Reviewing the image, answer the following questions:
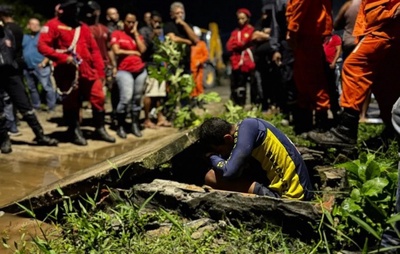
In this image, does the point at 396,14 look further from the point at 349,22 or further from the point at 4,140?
the point at 4,140

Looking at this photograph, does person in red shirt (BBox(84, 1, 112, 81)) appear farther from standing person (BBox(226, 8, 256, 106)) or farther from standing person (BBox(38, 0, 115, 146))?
standing person (BBox(226, 8, 256, 106))

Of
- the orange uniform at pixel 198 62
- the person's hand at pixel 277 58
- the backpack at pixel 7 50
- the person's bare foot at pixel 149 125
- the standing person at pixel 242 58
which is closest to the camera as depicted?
the backpack at pixel 7 50

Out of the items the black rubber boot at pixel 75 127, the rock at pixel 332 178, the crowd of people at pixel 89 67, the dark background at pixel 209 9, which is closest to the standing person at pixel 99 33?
the crowd of people at pixel 89 67

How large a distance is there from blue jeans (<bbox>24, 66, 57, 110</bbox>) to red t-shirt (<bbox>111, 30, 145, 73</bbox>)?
2818 millimetres

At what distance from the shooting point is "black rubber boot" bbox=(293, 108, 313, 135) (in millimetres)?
5594

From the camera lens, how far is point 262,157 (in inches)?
143

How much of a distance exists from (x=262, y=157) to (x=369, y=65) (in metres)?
1.34

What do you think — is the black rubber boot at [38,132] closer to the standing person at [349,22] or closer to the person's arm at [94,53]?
the person's arm at [94,53]

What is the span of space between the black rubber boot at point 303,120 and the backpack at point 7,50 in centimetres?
385

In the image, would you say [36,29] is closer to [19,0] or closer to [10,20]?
[10,20]

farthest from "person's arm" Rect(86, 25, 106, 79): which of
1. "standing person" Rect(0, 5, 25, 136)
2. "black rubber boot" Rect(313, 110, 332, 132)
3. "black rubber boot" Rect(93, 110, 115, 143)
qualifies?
"black rubber boot" Rect(313, 110, 332, 132)

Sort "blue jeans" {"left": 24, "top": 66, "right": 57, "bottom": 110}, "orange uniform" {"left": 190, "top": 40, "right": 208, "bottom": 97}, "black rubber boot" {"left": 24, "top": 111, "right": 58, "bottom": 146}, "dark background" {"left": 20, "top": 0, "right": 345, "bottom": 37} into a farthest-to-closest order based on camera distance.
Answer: "dark background" {"left": 20, "top": 0, "right": 345, "bottom": 37}
"blue jeans" {"left": 24, "top": 66, "right": 57, "bottom": 110}
"orange uniform" {"left": 190, "top": 40, "right": 208, "bottom": 97}
"black rubber boot" {"left": 24, "top": 111, "right": 58, "bottom": 146}

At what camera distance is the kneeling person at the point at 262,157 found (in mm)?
3557

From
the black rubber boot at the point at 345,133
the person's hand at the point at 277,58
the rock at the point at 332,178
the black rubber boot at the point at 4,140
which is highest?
the person's hand at the point at 277,58
